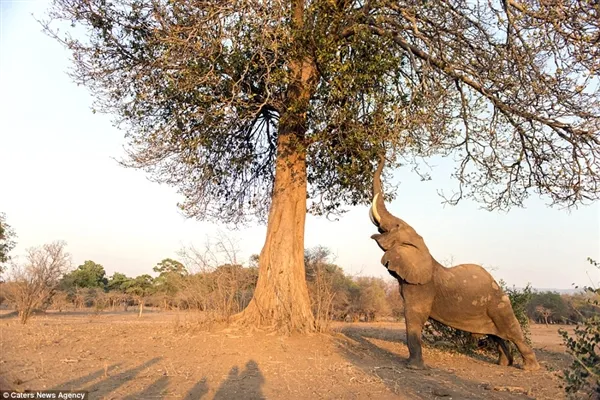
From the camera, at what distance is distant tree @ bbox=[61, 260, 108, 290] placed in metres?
41.9

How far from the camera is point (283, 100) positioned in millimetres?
10375

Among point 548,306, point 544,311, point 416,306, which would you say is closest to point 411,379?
point 416,306

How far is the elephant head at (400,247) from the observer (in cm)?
866

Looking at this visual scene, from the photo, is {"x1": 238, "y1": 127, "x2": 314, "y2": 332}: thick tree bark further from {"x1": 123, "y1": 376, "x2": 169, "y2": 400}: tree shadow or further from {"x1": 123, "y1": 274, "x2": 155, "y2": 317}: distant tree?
{"x1": 123, "y1": 274, "x2": 155, "y2": 317}: distant tree

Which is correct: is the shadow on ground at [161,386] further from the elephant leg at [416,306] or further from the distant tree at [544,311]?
the distant tree at [544,311]

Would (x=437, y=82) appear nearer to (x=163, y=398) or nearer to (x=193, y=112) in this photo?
(x=193, y=112)

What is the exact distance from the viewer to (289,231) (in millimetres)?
10531

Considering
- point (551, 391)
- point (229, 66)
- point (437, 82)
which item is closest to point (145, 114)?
point (229, 66)

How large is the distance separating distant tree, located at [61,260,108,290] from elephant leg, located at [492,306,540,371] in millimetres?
37380

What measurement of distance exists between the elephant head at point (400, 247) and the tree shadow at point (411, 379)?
1.51m

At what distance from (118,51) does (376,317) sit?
2011 centimetres

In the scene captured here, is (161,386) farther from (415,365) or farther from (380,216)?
(380,216)

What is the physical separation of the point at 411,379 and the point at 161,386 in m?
3.44

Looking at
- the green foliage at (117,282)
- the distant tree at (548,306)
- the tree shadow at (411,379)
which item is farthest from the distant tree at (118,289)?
the tree shadow at (411,379)
